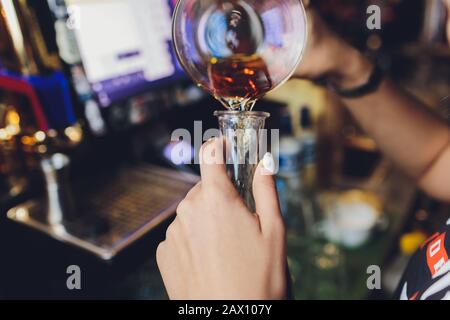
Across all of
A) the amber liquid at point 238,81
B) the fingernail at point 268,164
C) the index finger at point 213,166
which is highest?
the amber liquid at point 238,81

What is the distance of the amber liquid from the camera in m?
0.76

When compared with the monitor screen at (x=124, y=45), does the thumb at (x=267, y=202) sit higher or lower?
lower

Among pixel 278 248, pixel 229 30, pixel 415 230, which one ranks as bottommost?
pixel 415 230

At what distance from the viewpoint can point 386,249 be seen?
1.68 meters

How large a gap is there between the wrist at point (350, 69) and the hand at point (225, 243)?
21.7 inches

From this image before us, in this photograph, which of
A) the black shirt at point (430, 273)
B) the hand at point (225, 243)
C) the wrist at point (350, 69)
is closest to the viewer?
the hand at point (225, 243)

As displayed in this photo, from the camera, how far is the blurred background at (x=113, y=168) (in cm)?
94

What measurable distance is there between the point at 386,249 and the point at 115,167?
1.07m

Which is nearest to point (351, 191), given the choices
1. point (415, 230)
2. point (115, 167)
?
point (415, 230)

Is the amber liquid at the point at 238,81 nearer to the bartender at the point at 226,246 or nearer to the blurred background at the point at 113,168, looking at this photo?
the bartender at the point at 226,246

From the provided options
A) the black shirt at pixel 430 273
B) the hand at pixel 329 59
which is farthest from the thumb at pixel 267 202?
the hand at pixel 329 59

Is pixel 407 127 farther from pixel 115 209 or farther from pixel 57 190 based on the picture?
pixel 57 190

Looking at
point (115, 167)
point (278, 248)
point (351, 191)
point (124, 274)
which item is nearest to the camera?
point (278, 248)

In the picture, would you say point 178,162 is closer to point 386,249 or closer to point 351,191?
point 386,249
